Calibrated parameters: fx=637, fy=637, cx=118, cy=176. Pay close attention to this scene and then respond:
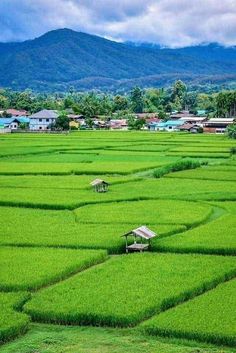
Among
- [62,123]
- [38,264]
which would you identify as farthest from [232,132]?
[38,264]

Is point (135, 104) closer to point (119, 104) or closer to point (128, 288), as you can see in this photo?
point (119, 104)

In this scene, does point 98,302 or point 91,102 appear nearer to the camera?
point 98,302

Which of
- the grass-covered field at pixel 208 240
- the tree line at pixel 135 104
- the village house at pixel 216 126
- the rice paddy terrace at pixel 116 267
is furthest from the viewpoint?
the tree line at pixel 135 104

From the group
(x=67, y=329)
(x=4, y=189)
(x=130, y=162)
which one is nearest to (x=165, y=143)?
(x=130, y=162)

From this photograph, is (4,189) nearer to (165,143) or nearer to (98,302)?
(98,302)

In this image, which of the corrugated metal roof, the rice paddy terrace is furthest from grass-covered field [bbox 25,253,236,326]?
the corrugated metal roof

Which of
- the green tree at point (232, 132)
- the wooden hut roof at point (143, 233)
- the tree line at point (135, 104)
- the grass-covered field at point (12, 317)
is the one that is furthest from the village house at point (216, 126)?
the grass-covered field at point (12, 317)

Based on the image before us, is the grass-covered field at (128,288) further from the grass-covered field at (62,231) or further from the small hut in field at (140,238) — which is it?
the grass-covered field at (62,231)
